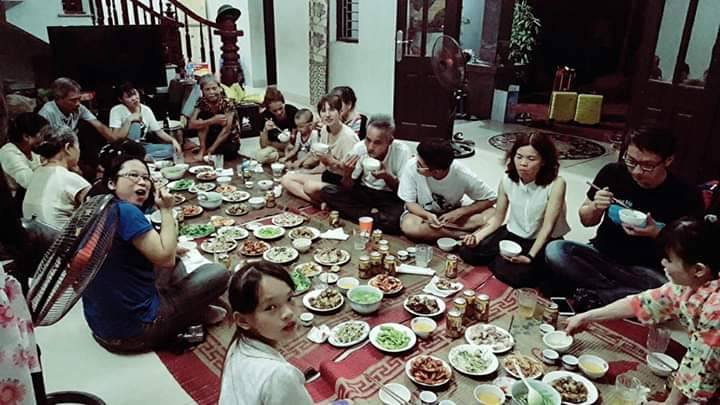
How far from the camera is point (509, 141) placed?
6414mm

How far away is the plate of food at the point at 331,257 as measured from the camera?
2.97m

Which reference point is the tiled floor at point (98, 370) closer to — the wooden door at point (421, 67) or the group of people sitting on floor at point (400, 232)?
the group of people sitting on floor at point (400, 232)

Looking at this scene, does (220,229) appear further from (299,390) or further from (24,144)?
(299,390)

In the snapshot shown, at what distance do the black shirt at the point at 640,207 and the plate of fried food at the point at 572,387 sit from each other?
3.01 ft

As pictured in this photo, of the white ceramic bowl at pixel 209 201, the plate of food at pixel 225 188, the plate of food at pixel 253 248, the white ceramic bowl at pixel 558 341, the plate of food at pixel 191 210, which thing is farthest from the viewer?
the plate of food at pixel 225 188

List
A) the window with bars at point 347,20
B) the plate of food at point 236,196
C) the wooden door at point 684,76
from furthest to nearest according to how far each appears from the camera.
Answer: the window with bars at point 347,20
the wooden door at point 684,76
the plate of food at point 236,196

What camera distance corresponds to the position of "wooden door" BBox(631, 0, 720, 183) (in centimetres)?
→ 437

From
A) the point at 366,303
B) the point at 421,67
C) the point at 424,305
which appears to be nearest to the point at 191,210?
the point at 366,303

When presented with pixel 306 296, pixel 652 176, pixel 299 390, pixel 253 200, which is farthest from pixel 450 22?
pixel 299 390

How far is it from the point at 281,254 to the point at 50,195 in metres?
1.34

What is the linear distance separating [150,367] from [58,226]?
1.11m

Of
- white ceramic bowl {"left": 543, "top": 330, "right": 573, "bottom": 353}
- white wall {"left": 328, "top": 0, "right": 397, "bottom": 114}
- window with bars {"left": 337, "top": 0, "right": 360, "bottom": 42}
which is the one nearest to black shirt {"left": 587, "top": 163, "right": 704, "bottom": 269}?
white ceramic bowl {"left": 543, "top": 330, "right": 573, "bottom": 353}

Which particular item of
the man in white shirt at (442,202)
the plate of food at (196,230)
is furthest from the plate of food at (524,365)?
the plate of food at (196,230)

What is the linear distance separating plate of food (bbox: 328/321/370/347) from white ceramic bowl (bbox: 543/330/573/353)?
79 centimetres
